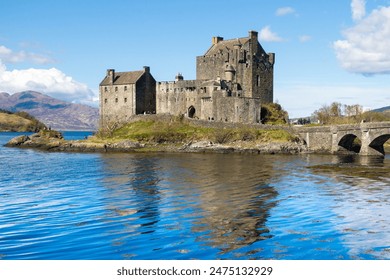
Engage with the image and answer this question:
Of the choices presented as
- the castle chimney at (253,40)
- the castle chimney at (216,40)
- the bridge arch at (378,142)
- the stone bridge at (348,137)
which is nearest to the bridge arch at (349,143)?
the stone bridge at (348,137)

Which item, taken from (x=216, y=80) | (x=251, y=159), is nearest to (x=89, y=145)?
(x=216, y=80)

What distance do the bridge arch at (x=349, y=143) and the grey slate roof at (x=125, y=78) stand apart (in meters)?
33.5

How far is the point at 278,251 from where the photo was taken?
53.8 feet

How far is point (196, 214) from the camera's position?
22.6m

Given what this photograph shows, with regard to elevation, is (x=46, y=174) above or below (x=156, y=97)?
below

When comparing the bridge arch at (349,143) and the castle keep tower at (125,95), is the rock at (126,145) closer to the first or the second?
the castle keep tower at (125,95)

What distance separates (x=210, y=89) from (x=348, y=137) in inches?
806

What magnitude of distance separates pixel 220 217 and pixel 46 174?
22.4 meters

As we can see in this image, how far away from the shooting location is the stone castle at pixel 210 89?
227 feet

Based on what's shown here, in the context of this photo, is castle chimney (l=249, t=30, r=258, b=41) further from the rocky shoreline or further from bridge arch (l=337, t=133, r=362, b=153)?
bridge arch (l=337, t=133, r=362, b=153)

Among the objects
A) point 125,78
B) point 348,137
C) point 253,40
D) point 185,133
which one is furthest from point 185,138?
point 348,137

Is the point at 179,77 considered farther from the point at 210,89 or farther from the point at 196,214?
the point at 196,214

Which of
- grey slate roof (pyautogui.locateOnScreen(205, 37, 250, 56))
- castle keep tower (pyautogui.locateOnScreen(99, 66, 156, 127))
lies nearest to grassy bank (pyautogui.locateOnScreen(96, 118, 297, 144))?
A: castle keep tower (pyautogui.locateOnScreen(99, 66, 156, 127))

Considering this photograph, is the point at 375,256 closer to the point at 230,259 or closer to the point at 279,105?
the point at 230,259
